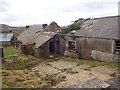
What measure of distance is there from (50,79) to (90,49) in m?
7.02

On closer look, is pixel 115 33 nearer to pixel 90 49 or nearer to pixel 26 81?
pixel 90 49

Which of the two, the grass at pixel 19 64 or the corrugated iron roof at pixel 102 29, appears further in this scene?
the corrugated iron roof at pixel 102 29

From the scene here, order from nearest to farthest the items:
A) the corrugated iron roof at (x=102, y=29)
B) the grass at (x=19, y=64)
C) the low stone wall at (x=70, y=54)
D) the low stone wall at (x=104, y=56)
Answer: the low stone wall at (x=104, y=56)
the grass at (x=19, y=64)
the corrugated iron roof at (x=102, y=29)
the low stone wall at (x=70, y=54)

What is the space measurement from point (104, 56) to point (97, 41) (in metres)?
1.72

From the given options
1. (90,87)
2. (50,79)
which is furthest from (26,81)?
(90,87)

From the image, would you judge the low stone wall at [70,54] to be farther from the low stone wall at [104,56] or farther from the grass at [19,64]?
the grass at [19,64]

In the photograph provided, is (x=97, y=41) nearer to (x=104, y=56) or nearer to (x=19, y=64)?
(x=104, y=56)

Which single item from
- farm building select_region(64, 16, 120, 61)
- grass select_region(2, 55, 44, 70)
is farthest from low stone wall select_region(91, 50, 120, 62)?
grass select_region(2, 55, 44, 70)

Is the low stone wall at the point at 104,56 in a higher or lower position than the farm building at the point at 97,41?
lower

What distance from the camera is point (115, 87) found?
5.02 meters

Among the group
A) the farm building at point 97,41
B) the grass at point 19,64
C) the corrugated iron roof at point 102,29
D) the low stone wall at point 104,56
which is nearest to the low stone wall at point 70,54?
the farm building at point 97,41

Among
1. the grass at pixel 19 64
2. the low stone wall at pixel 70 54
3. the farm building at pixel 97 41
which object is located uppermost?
the farm building at pixel 97 41

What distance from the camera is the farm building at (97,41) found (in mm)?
12398

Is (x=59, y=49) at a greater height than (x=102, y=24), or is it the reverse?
(x=102, y=24)
